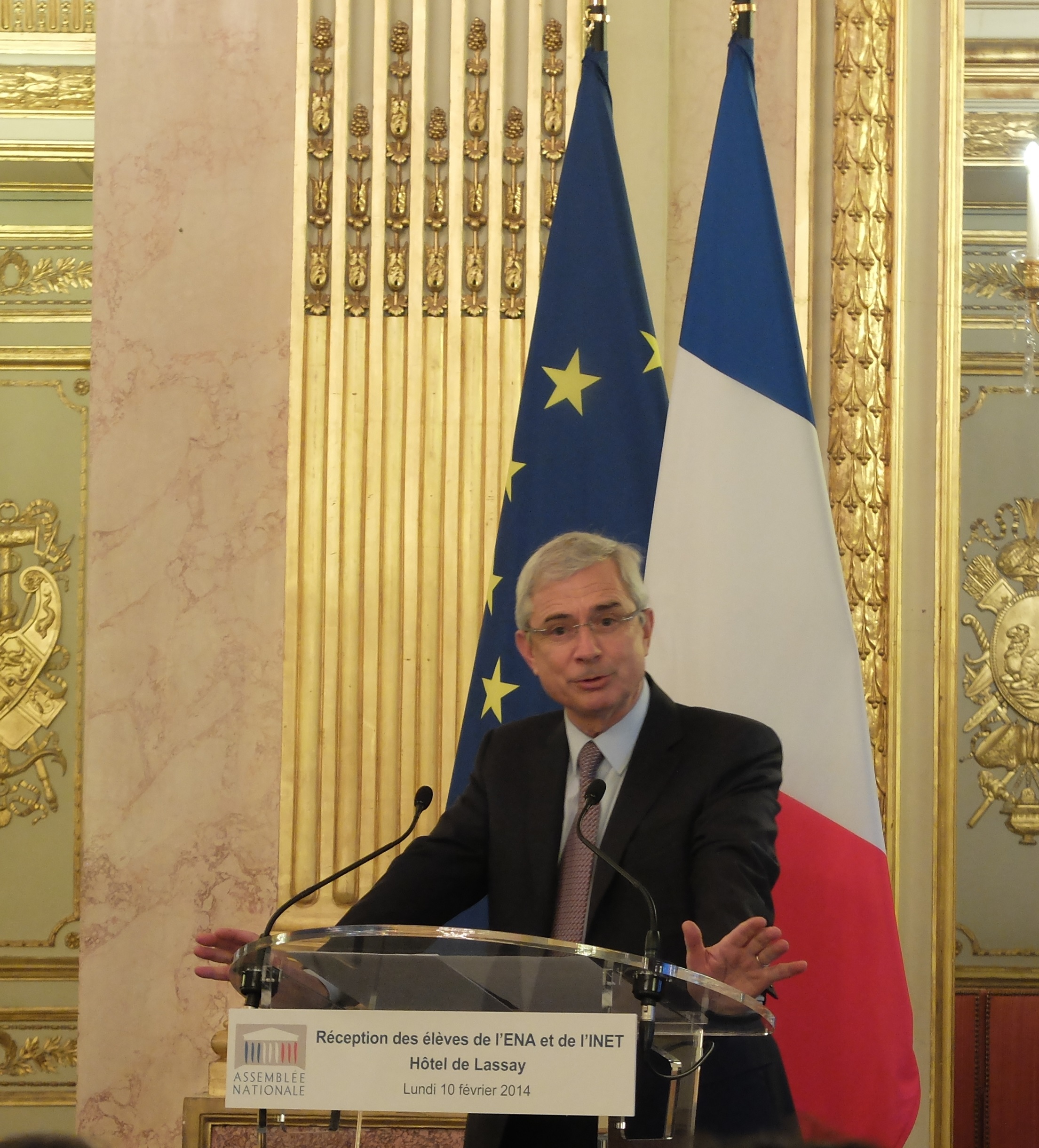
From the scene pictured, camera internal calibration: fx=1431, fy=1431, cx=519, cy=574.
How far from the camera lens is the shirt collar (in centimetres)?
233

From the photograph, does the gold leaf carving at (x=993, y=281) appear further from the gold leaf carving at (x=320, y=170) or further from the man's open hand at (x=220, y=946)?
the man's open hand at (x=220, y=946)

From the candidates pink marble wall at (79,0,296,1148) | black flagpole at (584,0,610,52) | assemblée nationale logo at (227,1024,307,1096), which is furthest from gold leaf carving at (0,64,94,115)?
assemblée nationale logo at (227,1024,307,1096)

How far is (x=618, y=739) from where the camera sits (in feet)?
7.68

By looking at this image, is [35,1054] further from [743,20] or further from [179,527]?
[743,20]

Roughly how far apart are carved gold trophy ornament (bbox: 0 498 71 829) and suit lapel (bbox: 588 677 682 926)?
4.09 meters

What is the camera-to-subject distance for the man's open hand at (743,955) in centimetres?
164

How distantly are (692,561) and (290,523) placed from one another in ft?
3.60

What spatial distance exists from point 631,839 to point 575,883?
Answer: 0.11 metres

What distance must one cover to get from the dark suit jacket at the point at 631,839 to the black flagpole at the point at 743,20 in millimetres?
1522

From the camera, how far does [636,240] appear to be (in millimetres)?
3422

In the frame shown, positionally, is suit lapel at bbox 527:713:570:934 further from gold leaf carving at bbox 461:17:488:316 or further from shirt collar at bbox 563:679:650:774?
gold leaf carving at bbox 461:17:488:316

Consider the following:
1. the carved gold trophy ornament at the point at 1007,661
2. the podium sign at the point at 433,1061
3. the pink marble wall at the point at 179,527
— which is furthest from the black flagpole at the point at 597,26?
the podium sign at the point at 433,1061

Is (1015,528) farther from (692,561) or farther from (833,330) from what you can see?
(692,561)

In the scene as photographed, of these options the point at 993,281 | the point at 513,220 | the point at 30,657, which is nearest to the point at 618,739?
the point at 513,220
